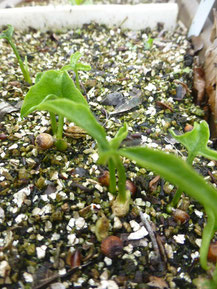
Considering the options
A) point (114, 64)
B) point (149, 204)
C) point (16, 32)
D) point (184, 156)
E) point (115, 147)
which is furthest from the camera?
point (16, 32)

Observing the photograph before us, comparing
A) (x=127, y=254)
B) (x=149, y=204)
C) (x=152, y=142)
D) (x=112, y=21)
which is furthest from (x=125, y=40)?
(x=127, y=254)

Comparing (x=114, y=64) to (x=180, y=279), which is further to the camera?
(x=114, y=64)

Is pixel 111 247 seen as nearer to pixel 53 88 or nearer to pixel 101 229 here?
pixel 101 229

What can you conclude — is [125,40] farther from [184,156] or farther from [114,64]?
[184,156]

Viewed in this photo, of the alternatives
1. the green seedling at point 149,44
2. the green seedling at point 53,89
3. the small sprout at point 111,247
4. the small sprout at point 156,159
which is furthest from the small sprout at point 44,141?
the green seedling at point 149,44

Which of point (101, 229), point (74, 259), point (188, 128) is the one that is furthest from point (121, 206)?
point (188, 128)

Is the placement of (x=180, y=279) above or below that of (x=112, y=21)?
below

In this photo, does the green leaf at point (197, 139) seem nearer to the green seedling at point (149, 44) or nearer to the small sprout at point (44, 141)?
the small sprout at point (44, 141)
